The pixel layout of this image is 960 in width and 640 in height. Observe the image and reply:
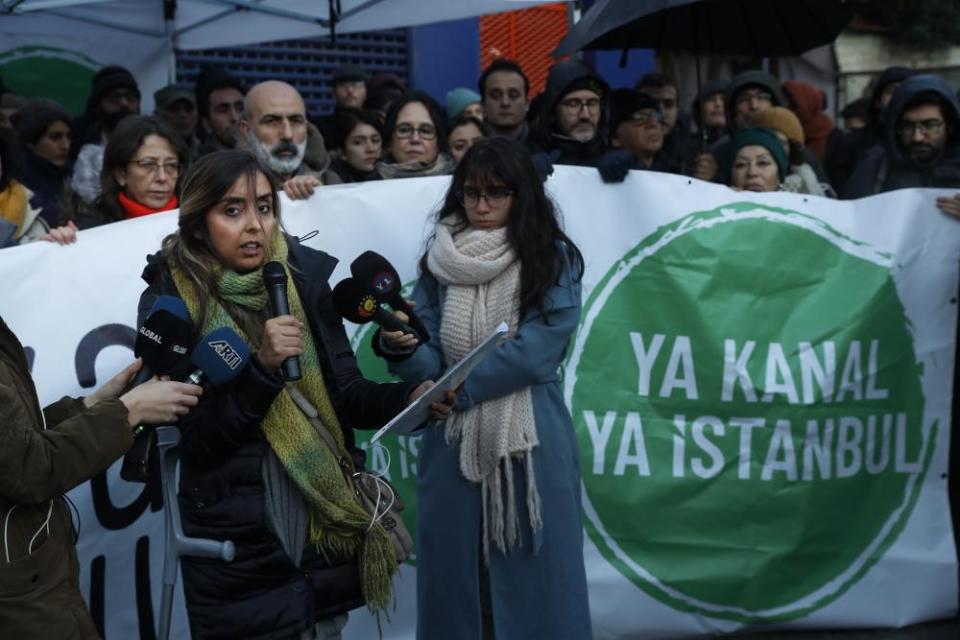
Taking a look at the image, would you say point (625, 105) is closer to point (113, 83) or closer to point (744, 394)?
point (744, 394)

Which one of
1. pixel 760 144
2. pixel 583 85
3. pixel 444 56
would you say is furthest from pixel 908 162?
pixel 444 56

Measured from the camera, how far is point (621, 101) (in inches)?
256

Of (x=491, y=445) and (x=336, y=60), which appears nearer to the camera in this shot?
(x=491, y=445)

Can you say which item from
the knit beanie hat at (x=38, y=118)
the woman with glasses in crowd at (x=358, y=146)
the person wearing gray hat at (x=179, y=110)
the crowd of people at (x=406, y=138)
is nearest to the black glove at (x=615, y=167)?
the crowd of people at (x=406, y=138)

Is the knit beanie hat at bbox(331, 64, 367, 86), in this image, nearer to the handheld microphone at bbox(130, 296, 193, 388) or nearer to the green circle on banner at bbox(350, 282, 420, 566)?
the green circle on banner at bbox(350, 282, 420, 566)

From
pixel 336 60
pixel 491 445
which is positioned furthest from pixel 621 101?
pixel 336 60

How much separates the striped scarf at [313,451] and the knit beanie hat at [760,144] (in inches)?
118

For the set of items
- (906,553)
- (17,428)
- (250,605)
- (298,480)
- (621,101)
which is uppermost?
(621,101)

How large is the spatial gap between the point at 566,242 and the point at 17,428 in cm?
199

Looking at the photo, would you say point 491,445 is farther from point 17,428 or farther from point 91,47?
point 91,47

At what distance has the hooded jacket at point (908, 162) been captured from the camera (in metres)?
5.93

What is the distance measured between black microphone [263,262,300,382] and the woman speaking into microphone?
0.05 meters

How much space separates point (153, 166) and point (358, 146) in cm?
154

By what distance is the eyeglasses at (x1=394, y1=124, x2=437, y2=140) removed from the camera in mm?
5695
